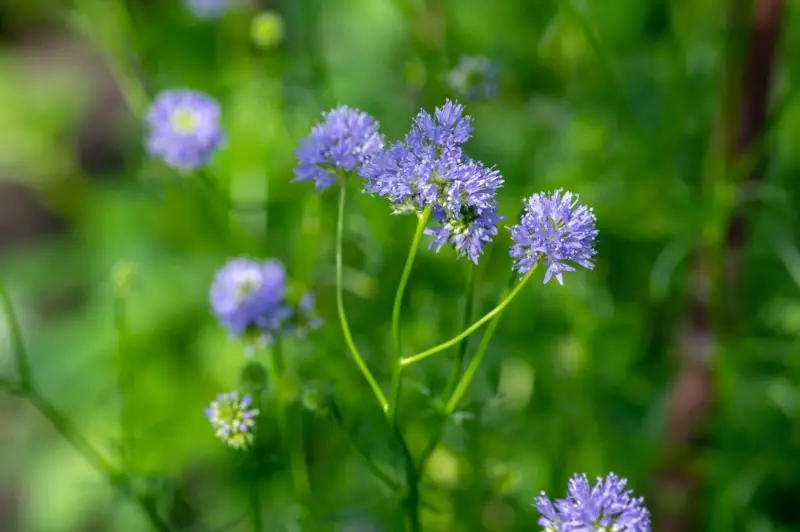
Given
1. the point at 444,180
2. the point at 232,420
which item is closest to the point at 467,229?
the point at 444,180

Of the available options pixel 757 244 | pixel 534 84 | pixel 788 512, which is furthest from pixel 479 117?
pixel 788 512

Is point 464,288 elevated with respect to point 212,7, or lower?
lower

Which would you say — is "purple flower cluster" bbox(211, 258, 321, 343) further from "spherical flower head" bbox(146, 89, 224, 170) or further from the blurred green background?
"spherical flower head" bbox(146, 89, 224, 170)

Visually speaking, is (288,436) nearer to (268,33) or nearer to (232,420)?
(232,420)

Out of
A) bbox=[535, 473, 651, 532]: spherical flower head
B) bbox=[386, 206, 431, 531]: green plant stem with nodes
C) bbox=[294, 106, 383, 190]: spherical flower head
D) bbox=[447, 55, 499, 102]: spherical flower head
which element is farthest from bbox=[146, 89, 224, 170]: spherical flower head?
bbox=[535, 473, 651, 532]: spherical flower head

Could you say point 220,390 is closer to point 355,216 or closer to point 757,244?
point 355,216

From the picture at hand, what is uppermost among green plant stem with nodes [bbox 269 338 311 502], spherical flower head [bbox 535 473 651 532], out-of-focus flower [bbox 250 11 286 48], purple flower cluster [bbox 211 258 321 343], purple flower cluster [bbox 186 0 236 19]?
purple flower cluster [bbox 186 0 236 19]

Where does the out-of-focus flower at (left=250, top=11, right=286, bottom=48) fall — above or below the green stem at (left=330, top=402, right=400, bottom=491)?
above
